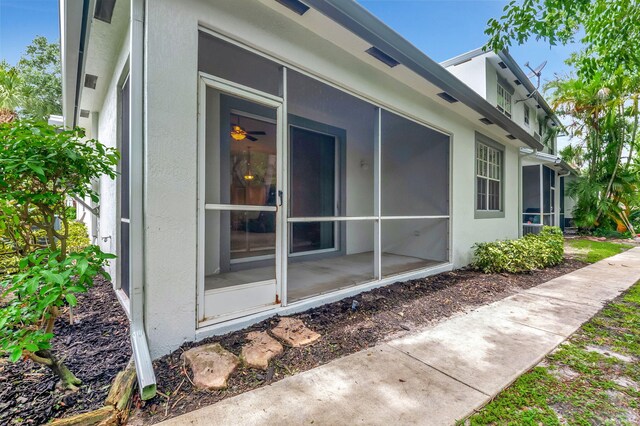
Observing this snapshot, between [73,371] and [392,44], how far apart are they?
4.24 metres

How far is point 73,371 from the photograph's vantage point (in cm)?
207

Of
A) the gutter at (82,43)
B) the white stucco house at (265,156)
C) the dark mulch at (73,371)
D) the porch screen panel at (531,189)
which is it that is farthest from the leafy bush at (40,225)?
the porch screen panel at (531,189)

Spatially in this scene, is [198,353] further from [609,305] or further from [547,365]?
[609,305]

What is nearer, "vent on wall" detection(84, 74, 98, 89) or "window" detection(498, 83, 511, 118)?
"vent on wall" detection(84, 74, 98, 89)

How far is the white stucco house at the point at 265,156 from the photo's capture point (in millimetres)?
2236

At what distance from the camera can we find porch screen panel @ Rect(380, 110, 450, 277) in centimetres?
591

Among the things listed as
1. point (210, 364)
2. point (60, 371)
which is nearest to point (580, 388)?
point (210, 364)

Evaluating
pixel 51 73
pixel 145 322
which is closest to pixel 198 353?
pixel 145 322

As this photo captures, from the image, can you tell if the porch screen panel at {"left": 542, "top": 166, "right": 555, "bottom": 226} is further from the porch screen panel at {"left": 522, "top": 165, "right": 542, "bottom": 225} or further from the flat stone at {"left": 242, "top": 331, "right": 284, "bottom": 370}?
the flat stone at {"left": 242, "top": 331, "right": 284, "bottom": 370}

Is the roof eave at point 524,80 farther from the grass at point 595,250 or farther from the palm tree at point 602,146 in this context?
the grass at point 595,250

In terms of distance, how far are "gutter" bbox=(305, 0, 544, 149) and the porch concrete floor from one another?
2889 millimetres

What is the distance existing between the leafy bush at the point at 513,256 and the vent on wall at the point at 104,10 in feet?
21.1

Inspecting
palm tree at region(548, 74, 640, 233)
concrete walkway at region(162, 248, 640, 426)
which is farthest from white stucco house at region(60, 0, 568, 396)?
palm tree at region(548, 74, 640, 233)

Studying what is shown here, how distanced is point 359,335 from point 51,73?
22856 millimetres
